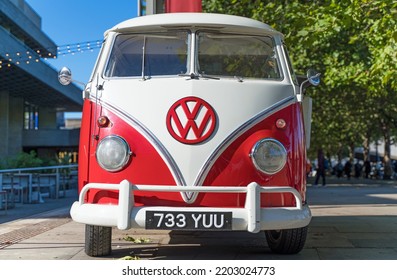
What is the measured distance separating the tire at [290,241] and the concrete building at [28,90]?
21.3 m

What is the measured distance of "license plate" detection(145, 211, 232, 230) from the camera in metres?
4.52

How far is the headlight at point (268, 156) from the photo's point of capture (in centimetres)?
484

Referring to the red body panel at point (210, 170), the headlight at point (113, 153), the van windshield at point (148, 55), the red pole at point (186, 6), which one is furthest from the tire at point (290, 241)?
the red pole at point (186, 6)

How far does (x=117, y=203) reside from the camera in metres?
4.80

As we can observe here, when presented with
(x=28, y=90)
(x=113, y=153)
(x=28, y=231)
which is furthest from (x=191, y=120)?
(x=28, y=90)

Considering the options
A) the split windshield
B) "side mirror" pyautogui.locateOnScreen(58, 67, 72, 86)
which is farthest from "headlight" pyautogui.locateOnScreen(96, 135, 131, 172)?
"side mirror" pyautogui.locateOnScreen(58, 67, 72, 86)

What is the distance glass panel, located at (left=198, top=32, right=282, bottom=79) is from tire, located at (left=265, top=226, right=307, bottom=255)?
5.22 ft

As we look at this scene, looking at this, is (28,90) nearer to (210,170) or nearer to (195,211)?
(210,170)

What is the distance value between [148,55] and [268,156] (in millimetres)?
1603

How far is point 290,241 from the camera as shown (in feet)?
18.2

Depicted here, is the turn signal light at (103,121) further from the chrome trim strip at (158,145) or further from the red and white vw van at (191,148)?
the chrome trim strip at (158,145)
